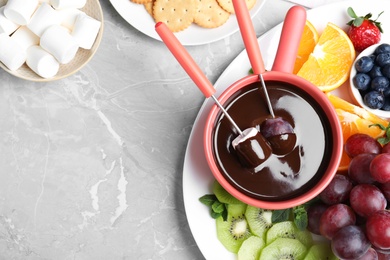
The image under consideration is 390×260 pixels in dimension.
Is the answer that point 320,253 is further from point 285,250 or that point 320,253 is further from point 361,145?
point 361,145

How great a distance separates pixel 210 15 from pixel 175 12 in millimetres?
81

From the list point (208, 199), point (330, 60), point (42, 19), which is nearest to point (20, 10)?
point (42, 19)

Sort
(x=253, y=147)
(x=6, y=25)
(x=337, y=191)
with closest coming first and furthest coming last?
1. (x=253, y=147)
2. (x=337, y=191)
3. (x=6, y=25)

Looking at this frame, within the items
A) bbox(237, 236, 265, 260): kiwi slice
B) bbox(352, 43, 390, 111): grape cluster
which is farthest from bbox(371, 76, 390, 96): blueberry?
bbox(237, 236, 265, 260): kiwi slice

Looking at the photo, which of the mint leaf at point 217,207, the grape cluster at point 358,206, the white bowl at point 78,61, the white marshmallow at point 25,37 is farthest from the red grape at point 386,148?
the white marshmallow at point 25,37

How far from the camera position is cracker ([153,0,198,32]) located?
137 cm

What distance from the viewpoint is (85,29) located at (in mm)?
1319

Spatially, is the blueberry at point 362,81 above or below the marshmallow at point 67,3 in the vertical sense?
below

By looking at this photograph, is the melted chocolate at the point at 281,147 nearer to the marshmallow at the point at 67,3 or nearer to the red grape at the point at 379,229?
the red grape at the point at 379,229

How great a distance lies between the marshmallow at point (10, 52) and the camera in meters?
1.30

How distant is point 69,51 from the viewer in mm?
1326

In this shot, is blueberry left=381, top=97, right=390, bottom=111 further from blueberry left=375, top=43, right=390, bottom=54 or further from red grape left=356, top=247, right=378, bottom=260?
red grape left=356, top=247, right=378, bottom=260

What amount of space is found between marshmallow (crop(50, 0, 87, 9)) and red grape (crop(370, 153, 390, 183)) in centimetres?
72

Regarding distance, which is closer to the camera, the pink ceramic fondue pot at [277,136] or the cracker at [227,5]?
the pink ceramic fondue pot at [277,136]
